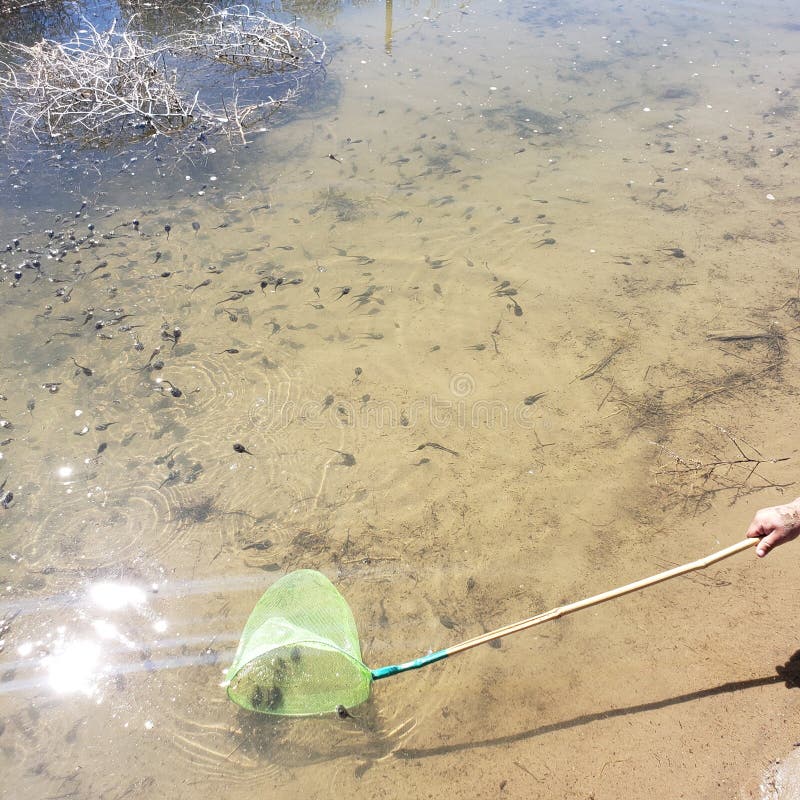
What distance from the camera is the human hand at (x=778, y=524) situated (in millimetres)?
2453

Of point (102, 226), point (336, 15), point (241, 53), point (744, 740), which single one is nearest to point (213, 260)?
point (102, 226)

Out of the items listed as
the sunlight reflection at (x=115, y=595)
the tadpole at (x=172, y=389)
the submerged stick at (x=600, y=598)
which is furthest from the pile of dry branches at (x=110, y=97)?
the submerged stick at (x=600, y=598)

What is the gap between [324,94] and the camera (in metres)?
8.11

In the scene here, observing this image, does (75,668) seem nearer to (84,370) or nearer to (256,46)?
(84,370)

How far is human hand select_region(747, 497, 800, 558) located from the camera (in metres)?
2.45

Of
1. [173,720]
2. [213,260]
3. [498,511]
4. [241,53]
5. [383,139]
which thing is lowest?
[173,720]

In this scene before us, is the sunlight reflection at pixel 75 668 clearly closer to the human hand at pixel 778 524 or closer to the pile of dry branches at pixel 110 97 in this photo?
the human hand at pixel 778 524

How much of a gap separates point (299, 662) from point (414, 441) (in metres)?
1.79

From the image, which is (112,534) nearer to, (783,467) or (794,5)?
(783,467)

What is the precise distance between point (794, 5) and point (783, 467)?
11448 mm

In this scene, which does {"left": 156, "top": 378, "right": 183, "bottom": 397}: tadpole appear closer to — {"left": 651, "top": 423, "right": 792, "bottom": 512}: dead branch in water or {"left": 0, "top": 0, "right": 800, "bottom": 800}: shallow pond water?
{"left": 0, "top": 0, "right": 800, "bottom": 800}: shallow pond water

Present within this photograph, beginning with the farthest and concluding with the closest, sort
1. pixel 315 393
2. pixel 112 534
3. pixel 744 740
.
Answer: pixel 315 393 → pixel 112 534 → pixel 744 740

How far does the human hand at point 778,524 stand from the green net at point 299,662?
196cm

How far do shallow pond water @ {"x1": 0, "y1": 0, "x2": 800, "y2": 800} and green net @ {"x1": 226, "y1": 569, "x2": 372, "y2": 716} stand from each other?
0.52 ft
